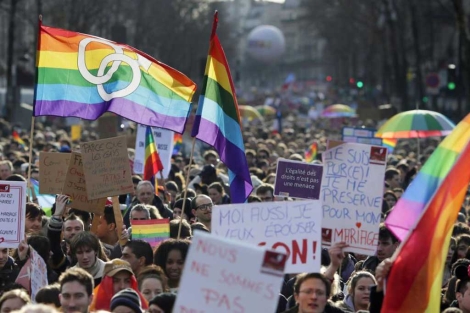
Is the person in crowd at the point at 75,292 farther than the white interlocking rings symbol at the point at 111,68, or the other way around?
the white interlocking rings symbol at the point at 111,68

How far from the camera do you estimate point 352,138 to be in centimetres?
1998

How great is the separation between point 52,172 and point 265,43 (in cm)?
11754

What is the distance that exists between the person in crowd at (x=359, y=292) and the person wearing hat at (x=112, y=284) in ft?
4.22

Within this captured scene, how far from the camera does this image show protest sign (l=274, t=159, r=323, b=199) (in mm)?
10633

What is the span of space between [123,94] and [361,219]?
374 cm

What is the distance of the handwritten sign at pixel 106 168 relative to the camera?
10.5m

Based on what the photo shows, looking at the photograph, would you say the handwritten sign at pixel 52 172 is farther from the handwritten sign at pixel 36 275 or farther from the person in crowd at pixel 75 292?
the person in crowd at pixel 75 292

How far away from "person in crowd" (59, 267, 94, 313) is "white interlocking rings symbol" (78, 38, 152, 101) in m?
4.40

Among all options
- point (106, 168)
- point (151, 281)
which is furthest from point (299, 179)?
point (151, 281)

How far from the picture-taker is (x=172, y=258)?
892cm

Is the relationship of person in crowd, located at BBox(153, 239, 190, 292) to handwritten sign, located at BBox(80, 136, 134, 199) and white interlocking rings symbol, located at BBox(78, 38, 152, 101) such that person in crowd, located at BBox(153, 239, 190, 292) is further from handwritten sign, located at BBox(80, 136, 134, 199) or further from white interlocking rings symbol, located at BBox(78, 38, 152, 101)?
white interlocking rings symbol, located at BBox(78, 38, 152, 101)

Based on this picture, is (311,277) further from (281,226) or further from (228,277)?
(228,277)

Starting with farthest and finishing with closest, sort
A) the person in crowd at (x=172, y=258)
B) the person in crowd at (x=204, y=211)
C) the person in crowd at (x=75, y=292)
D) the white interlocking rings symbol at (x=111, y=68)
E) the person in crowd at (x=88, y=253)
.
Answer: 1. the white interlocking rings symbol at (x=111, y=68)
2. the person in crowd at (x=204, y=211)
3. the person in crowd at (x=88, y=253)
4. the person in crowd at (x=172, y=258)
5. the person in crowd at (x=75, y=292)

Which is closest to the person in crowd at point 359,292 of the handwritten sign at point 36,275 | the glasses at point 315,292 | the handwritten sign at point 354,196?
the handwritten sign at point 354,196
